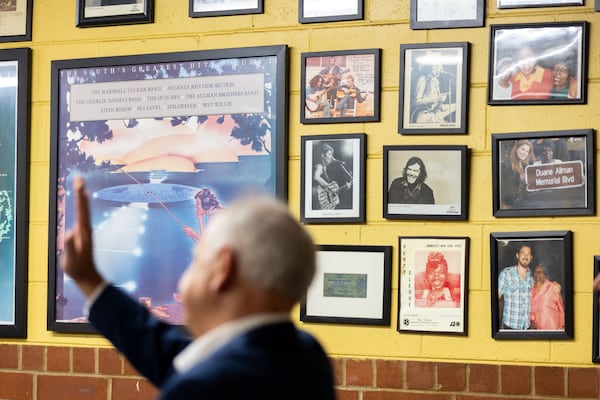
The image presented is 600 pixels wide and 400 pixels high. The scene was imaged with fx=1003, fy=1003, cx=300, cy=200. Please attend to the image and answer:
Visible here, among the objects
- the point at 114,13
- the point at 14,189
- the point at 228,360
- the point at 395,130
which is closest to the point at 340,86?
the point at 395,130

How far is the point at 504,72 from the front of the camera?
340 cm

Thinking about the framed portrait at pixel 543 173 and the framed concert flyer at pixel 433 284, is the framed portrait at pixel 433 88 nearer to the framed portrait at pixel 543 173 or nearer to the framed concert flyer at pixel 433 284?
the framed portrait at pixel 543 173

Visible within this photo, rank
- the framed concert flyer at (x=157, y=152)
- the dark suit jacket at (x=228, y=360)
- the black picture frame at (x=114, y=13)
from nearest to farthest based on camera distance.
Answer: the dark suit jacket at (x=228, y=360), the framed concert flyer at (x=157, y=152), the black picture frame at (x=114, y=13)

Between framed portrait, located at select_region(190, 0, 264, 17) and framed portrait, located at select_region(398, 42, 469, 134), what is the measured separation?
58cm

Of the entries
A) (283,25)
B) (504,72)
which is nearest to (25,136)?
(283,25)

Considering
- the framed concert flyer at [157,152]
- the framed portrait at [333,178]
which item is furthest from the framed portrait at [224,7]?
the framed portrait at [333,178]

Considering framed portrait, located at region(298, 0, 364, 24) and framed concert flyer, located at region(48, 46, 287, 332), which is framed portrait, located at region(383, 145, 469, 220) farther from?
framed portrait, located at region(298, 0, 364, 24)

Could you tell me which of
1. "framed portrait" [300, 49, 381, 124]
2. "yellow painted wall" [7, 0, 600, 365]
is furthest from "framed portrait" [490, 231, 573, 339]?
"framed portrait" [300, 49, 381, 124]

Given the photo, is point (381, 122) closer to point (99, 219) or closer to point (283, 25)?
point (283, 25)

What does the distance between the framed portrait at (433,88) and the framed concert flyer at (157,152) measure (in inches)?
17.6

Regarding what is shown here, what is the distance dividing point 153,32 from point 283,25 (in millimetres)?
528

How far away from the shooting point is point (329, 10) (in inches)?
142

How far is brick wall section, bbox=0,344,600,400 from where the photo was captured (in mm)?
3301

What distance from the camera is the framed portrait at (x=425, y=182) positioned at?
11.2ft
